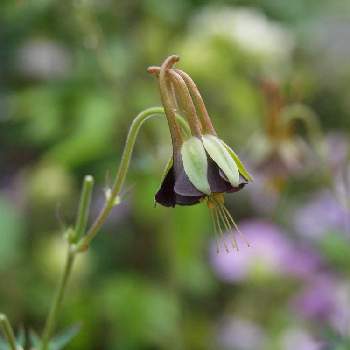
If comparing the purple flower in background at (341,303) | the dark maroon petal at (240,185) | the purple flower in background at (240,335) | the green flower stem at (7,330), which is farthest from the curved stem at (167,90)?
the purple flower in background at (240,335)

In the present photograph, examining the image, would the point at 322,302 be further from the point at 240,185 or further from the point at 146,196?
the point at 240,185

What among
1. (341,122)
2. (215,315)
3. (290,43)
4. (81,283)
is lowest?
(215,315)

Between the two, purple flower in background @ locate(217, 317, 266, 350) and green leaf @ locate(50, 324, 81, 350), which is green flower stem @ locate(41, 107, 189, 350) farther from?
purple flower in background @ locate(217, 317, 266, 350)

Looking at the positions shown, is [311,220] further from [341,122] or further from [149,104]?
[341,122]

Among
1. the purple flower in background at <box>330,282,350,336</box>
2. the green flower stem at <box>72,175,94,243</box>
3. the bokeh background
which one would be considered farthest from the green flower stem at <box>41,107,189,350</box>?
the purple flower in background at <box>330,282,350,336</box>

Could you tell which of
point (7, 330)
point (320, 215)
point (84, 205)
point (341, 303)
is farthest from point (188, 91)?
point (320, 215)

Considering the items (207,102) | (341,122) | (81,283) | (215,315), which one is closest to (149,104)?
(207,102)
